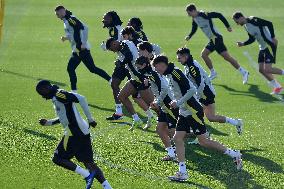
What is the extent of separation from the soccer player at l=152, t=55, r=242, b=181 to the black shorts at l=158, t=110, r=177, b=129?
39.3 inches

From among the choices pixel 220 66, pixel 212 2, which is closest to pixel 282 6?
pixel 212 2

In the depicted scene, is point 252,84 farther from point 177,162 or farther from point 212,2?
point 212,2

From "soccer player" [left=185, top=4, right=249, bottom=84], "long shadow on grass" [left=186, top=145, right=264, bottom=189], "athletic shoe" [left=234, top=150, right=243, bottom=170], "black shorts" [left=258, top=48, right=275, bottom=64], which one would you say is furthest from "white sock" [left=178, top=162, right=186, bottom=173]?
"soccer player" [left=185, top=4, right=249, bottom=84]

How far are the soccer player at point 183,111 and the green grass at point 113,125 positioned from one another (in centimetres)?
37

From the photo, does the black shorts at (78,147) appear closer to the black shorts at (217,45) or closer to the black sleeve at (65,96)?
the black sleeve at (65,96)

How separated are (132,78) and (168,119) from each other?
2476 millimetres

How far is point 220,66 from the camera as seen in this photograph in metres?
22.4

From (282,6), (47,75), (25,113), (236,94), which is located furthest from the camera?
(282,6)

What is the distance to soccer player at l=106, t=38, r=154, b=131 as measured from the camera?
15.2m

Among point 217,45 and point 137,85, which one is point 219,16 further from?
point 137,85

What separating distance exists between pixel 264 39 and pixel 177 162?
7.17 m

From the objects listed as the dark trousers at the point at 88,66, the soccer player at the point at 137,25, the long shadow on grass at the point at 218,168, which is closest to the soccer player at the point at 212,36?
the soccer player at the point at 137,25

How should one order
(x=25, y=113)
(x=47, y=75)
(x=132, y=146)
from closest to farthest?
(x=132, y=146), (x=25, y=113), (x=47, y=75)

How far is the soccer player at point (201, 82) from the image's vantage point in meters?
12.6
